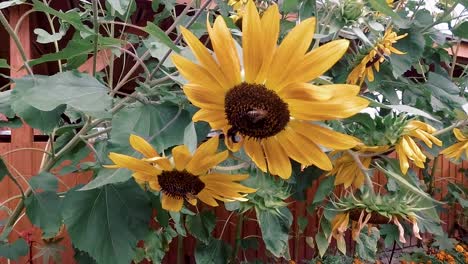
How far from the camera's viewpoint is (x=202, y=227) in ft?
4.74

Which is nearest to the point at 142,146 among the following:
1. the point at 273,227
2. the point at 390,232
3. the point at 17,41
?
the point at 17,41

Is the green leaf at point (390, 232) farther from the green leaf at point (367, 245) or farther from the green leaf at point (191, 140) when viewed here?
the green leaf at point (191, 140)

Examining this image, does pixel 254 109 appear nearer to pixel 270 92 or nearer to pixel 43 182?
pixel 270 92

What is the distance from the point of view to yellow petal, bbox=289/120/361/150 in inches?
12.2

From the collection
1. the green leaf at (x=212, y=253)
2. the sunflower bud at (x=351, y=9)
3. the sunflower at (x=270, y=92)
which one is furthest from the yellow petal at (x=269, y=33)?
the green leaf at (x=212, y=253)

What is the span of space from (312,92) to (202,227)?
4.01 feet

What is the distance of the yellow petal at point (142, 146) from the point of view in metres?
0.35

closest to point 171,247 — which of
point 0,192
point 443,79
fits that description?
point 0,192

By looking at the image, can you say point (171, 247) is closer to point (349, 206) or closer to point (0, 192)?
point (0, 192)

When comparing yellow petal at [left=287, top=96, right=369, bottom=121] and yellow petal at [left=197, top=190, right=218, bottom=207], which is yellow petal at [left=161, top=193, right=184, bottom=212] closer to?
yellow petal at [left=197, top=190, right=218, bottom=207]

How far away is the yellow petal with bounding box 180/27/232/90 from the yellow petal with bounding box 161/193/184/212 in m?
0.17

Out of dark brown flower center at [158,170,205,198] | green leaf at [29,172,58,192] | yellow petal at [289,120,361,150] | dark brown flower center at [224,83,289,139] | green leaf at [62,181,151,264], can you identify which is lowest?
green leaf at [29,172,58,192]

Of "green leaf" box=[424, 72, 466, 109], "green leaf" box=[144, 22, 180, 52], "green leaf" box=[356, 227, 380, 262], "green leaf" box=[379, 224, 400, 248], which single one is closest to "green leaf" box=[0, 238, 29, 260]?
"green leaf" box=[144, 22, 180, 52]

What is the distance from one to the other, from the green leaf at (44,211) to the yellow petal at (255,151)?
0.38m
